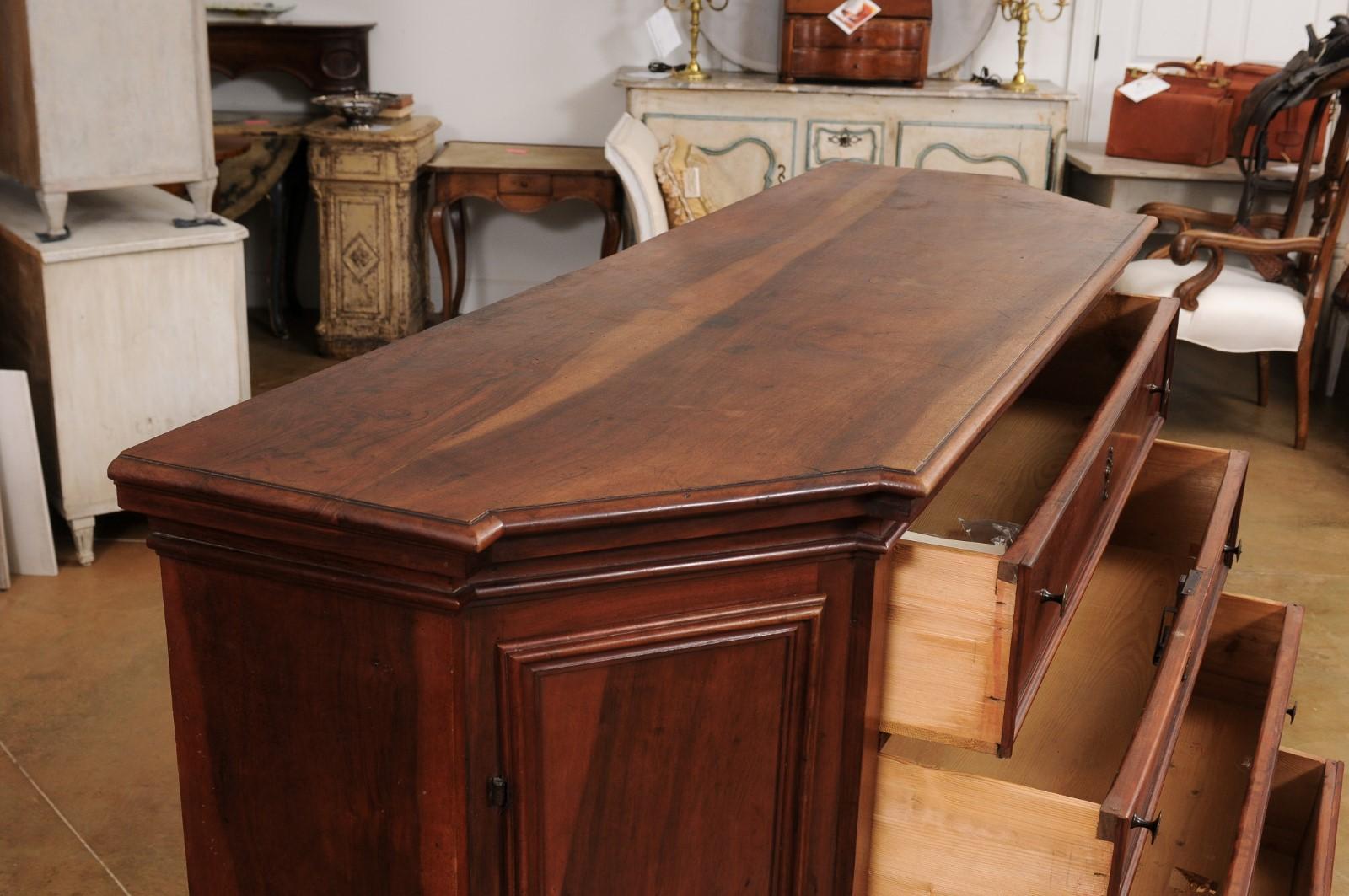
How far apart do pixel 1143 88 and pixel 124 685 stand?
3902mm

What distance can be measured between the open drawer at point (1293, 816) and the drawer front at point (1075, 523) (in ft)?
1.79

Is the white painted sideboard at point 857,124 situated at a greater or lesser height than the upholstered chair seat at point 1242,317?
greater

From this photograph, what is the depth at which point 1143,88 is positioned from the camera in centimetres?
484

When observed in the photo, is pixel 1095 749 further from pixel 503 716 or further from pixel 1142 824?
pixel 503 716

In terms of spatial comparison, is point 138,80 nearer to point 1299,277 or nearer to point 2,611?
point 2,611

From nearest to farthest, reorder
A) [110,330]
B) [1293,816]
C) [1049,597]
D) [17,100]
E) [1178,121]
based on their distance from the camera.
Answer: [1049,597] → [1293,816] → [17,100] → [110,330] → [1178,121]

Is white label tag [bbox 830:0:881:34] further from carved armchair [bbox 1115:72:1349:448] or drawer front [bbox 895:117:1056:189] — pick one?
carved armchair [bbox 1115:72:1349:448]

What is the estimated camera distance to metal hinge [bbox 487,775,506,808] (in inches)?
48.6

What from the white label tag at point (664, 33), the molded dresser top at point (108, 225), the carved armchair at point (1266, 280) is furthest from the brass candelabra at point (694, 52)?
the molded dresser top at point (108, 225)

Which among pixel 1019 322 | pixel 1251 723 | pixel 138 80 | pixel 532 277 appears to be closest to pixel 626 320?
pixel 1019 322

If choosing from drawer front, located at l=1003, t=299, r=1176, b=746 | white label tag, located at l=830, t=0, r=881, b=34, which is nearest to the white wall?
white label tag, located at l=830, t=0, r=881, b=34

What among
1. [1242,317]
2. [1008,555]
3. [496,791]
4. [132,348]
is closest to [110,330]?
[132,348]

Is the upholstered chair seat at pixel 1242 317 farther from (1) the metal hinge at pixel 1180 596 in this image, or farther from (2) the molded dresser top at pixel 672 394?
(1) the metal hinge at pixel 1180 596

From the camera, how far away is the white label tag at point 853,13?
189 inches
